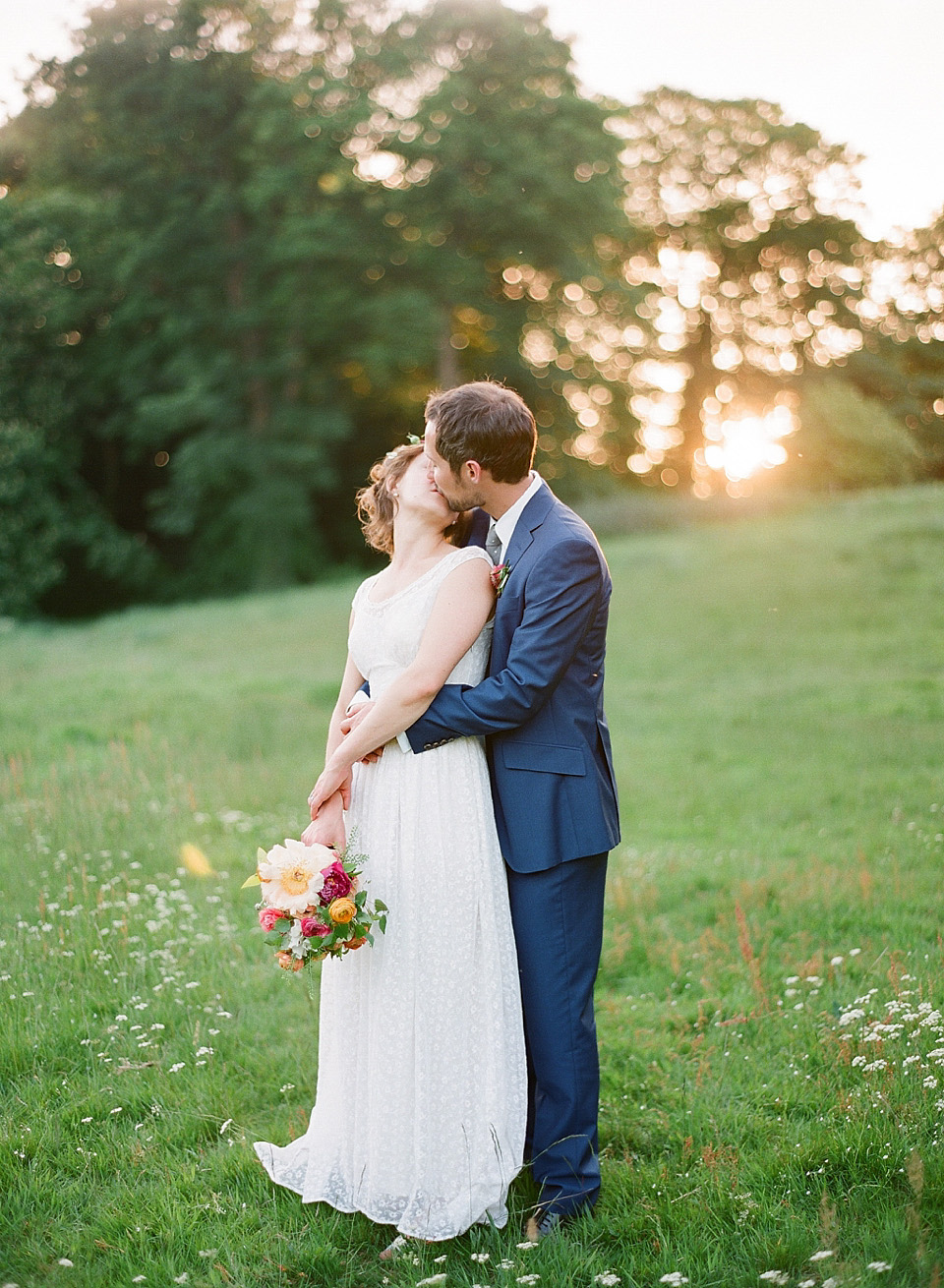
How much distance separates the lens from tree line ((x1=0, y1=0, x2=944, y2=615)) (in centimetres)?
2908

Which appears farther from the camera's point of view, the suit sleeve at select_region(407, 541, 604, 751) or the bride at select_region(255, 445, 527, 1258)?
the bride at select_region(255, 445, 527, 1258)

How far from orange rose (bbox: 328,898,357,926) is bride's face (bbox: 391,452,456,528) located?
4.25ft

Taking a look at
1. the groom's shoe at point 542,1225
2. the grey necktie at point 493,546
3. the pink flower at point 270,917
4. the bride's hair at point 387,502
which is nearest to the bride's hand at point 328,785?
A: the pink flower at point 270,917

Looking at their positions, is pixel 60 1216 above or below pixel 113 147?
below

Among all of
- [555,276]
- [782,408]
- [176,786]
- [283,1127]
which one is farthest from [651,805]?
[782,408]

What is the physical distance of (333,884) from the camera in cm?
330

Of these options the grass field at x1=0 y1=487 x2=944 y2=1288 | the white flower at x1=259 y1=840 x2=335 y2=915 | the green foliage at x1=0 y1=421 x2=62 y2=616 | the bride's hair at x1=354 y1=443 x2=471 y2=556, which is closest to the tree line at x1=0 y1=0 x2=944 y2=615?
the green foliage at x1=0 y1=421 x2=62 y2=616

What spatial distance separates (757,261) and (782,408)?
284 inches

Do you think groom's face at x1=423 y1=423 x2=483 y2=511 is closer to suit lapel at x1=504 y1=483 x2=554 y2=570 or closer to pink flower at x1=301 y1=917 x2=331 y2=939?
suit lapel at x1=504 y1=483 x2=554 y2=570

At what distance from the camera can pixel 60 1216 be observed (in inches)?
142

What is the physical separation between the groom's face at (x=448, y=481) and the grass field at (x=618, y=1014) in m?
2.35

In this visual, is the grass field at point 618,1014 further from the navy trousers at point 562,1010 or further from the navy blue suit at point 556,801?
the navy blue suit at point 556,801

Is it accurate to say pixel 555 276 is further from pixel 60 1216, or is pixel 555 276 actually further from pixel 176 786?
pixel 60 1216

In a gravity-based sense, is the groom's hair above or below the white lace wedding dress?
above
